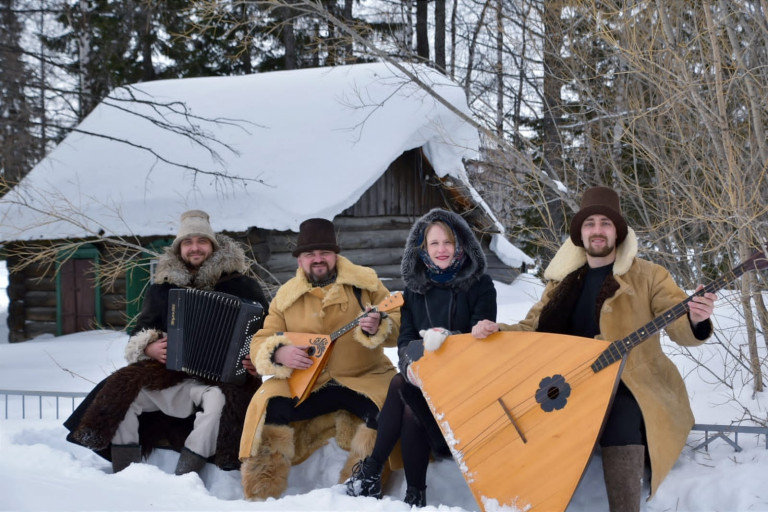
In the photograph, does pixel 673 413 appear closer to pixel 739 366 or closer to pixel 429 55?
pixel 739 366

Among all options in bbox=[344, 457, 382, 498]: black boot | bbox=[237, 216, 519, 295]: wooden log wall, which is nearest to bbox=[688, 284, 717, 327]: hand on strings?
Answer: bbox=[344, 457, 382, 498]: black boot

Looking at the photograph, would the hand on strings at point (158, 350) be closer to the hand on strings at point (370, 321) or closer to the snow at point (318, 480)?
the snow at point (318, 480)

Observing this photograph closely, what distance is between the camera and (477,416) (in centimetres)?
276

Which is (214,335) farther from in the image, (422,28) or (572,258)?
(422,28)

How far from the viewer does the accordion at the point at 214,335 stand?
3.49 m

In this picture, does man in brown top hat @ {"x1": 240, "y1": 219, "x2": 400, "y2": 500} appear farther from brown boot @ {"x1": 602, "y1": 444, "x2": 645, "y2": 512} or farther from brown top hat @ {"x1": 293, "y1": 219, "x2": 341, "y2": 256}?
brown boot @ {"x1": 602, "y1": 444, "x2": 645, "y2": 512}

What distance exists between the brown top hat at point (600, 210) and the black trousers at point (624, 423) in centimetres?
68

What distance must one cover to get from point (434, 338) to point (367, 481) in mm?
692

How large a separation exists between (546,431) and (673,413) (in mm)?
563

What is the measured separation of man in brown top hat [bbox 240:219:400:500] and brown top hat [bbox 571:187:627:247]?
98 centimetres

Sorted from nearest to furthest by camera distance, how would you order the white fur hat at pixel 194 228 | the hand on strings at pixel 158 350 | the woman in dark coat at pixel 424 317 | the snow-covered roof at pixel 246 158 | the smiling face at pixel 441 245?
the woman in dark coat at pixel 424 317
the smiling face at pixel 441 245
the hand on strings at pixel 158 350
the white fur hat at pixel 194 228
the snow-covered roof at pixel 246 158

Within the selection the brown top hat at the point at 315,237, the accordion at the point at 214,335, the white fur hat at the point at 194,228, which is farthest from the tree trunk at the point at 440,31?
the accordion at the point at 214,335

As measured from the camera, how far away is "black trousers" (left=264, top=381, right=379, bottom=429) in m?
3.30

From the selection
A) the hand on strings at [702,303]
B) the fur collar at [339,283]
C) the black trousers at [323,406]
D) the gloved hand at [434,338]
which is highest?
the fur collar at [339,283]
